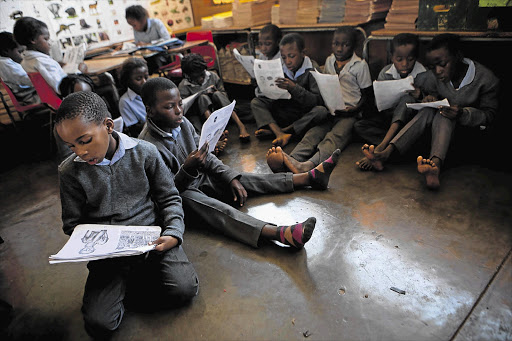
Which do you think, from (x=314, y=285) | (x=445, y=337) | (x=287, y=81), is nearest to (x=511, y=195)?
(x=445, y=337)

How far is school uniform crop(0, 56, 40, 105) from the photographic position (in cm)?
358

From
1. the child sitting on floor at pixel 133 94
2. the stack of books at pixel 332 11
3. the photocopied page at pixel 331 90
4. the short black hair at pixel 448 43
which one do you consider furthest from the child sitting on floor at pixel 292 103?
the child sitting on floor at pixel 133 94

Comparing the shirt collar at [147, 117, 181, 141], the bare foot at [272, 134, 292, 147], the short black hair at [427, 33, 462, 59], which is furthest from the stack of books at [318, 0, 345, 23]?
the shirt collar at [147, 117, 181, 141]

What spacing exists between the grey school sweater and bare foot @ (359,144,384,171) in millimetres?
1350

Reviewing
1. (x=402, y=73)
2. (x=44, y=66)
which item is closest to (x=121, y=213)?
(x=402, y=73)

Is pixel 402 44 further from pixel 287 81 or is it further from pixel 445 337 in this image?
pixel 445 337

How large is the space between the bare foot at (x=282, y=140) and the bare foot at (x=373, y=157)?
2.47 feet

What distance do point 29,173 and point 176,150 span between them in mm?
2359

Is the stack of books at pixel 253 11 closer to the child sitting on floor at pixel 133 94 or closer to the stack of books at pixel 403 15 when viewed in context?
the child sitting on floor at pixel 133 94

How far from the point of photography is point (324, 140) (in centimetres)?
262

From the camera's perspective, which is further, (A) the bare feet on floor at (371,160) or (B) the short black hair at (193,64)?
(B) the short black hair at (193,64)

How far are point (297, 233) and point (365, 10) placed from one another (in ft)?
7.72

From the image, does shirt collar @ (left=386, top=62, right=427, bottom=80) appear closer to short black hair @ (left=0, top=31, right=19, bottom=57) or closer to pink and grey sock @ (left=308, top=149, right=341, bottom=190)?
pink and grey sock @ (left=308, top=149, right=341, bottom=190)

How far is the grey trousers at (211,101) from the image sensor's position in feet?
10.5
